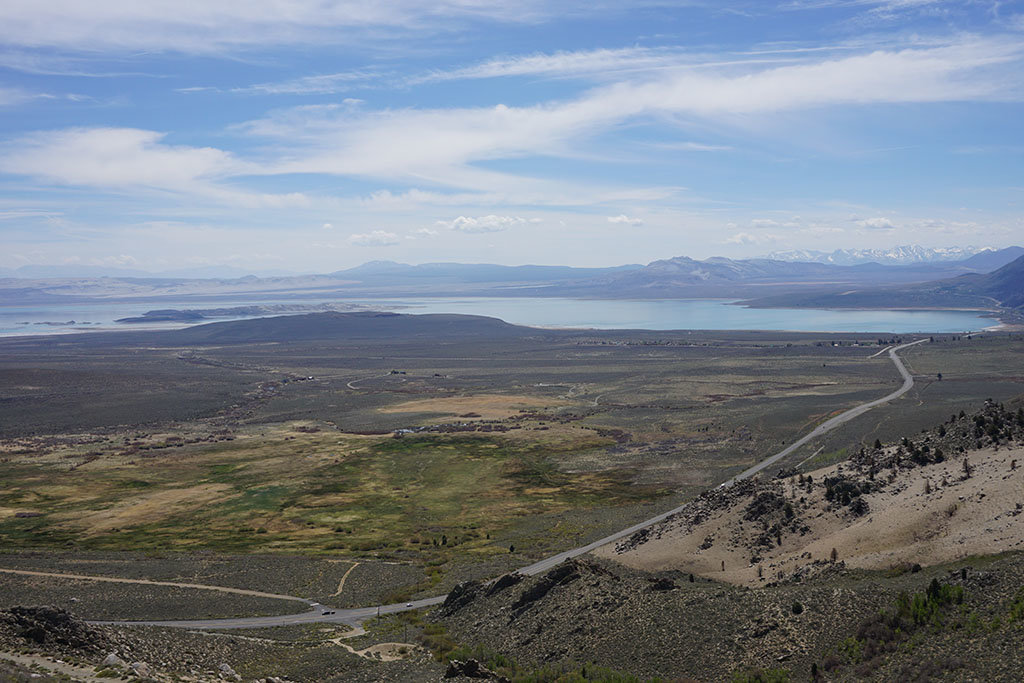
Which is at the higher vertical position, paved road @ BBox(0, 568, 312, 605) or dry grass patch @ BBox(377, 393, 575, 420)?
dry grass patch @ BBox(377, 393, 575, 420)

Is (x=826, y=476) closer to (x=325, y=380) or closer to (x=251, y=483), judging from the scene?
(x=251, y=483)

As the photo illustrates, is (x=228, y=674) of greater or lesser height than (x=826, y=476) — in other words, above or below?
below

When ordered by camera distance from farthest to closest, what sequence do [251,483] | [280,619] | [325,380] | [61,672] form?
[325,380] < [251,483] < [280,619] < [61,672]

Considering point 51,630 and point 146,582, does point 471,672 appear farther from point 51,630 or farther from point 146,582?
point 146,582

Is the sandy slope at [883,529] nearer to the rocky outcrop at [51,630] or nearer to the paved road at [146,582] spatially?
the paved road at [146,582]

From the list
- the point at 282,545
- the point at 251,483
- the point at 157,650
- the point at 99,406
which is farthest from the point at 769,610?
the point at 99,406

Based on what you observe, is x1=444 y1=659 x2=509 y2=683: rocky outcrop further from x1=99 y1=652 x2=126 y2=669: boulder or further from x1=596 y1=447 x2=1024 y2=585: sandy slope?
x1=596 y1=447 x2=1024 y2=585: sandy slope

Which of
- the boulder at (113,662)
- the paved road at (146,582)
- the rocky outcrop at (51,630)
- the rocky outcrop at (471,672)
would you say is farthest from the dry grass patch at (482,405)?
the boulder at (113,662)

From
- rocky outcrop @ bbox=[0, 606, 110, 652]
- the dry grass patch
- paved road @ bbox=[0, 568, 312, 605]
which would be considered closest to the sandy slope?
paved road @ bbox=[0, 568, 312, 605]
